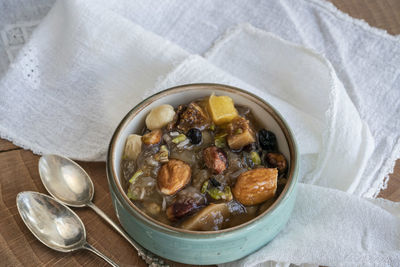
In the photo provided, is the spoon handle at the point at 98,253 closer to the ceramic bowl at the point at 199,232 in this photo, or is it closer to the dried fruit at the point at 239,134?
the ceramic bowl at the point at 199,232

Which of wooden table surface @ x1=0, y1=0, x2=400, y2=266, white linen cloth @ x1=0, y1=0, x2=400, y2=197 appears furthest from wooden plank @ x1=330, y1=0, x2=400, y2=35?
wooden table surface @ x1=0, y1=0, x2=400, y2=266

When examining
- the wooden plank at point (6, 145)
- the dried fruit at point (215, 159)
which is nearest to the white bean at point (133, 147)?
the dried fruit at point (215, 159)

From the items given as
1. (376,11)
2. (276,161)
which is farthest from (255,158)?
(376,11)

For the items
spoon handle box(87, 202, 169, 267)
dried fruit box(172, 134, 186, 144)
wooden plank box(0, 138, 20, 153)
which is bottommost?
wooden plank box(0, 138, 20, 153)

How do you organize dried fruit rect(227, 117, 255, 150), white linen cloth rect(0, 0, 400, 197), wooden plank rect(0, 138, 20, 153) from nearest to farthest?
dried fruit rect(227, 117, 255, 150)
wooden plank rect(0, 138, 20, 153)
white linen cloth rect(0, 0, 400, 197)

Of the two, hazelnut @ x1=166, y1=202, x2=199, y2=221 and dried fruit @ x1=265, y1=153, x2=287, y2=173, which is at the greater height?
dried fruit @ x1=265, y1=153, x2=287, y2=173

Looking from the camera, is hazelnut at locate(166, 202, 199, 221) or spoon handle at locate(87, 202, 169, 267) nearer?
hazelnut at locate(166, 202, 199, 221)

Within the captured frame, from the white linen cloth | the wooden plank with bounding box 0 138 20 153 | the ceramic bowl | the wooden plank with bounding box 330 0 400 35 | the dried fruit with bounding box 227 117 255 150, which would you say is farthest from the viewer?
the wooden plank with bounding box 330 0 400 35

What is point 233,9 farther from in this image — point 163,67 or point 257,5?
point 163,67

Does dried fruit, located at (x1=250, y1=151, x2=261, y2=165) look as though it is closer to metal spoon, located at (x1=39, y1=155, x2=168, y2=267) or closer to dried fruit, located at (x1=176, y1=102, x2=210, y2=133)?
dried fruit, located at (x1=176, y1=102, x2=210, y2=133)
